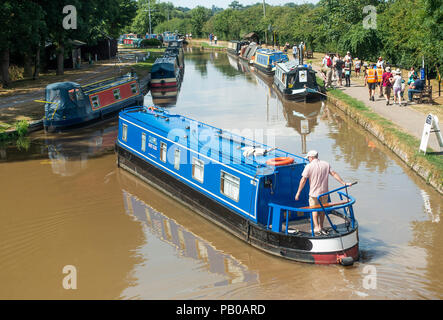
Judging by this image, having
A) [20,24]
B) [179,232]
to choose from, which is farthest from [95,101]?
[179,232]

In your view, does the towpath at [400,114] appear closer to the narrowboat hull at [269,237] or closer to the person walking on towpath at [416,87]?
the person walking on towpath at [416,87]

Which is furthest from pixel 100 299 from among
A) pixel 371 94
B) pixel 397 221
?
pixel 371 94

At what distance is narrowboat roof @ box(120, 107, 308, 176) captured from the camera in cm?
1141

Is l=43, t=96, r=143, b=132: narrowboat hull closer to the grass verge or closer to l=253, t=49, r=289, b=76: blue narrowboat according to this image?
the grass verge

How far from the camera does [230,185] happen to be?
11.6m

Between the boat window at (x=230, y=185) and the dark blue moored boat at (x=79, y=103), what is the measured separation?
1217cm

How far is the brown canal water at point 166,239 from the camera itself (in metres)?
9.46

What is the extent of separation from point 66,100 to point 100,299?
1420 cm

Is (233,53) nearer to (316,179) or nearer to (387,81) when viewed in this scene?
(387,81)

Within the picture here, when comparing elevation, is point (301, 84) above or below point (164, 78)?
below

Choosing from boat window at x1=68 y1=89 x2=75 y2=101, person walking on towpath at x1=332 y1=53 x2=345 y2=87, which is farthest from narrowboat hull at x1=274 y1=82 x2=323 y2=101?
boat window at x1=68 y1=89 x2=75 y2=101

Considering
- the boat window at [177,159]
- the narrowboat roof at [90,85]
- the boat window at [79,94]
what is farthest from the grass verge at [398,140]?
the boat window at [79,94]

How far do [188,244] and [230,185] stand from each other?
5.21 ft

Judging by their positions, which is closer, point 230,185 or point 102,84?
point 230,185
